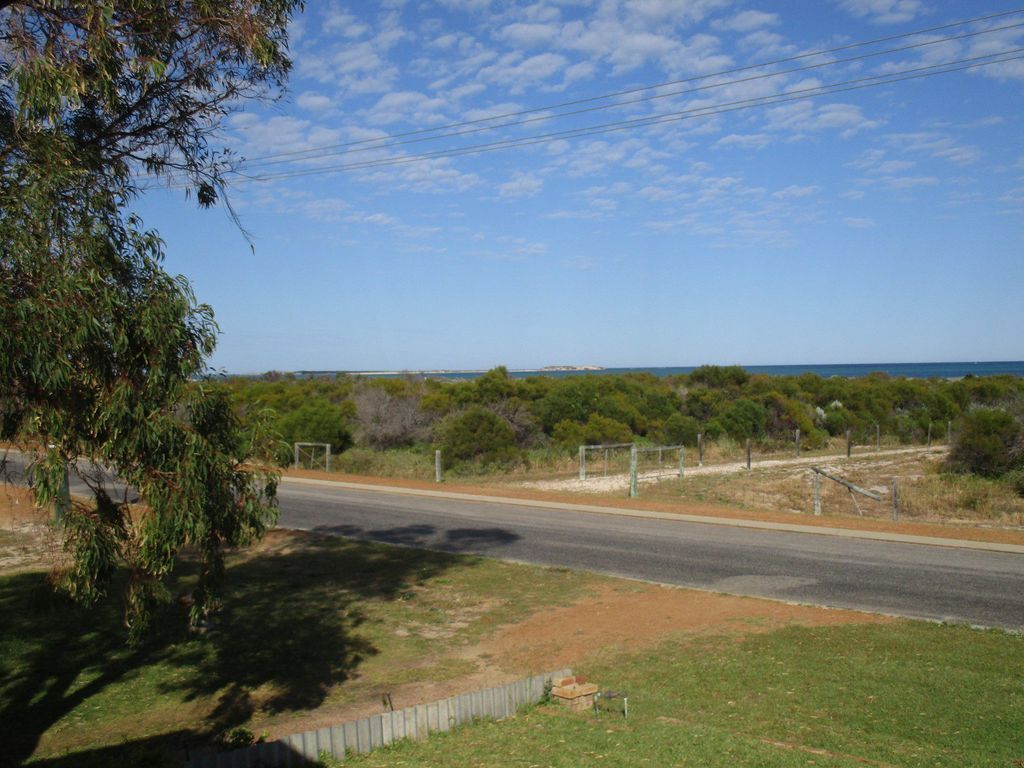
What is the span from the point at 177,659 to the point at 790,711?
663 centimetres

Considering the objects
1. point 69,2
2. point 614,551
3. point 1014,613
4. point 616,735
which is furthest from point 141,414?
point 614,551

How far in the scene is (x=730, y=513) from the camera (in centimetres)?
2097

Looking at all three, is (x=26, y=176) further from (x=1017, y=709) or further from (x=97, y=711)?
(x=1017, y=709)

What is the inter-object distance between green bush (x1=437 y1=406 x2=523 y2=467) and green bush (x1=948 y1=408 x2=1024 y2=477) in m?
15.6

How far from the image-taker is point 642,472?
107 ft

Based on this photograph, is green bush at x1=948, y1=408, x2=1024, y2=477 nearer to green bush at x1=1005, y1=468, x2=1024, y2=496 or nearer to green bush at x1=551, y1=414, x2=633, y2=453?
green bush at x1=1005, y1=468, x2=1024, y2=496

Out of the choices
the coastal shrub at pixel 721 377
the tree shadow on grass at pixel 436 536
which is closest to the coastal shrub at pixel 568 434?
the tree shadow on grass at pixel 436 536

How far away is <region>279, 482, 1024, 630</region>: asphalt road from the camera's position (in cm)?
1230

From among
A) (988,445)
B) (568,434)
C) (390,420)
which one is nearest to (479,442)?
(568,434)

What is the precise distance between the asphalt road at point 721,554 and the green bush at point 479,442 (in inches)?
465

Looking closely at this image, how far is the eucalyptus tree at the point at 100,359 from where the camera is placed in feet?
17.4

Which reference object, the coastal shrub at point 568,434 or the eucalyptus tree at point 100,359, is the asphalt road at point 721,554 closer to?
the eucalyptus tree at point 100,359

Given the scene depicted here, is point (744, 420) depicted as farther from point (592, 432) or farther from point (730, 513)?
point (730, 513)

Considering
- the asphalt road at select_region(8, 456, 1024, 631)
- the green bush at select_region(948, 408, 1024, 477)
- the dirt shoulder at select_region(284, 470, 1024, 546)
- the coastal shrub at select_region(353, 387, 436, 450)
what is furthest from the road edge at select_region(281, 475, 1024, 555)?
the green bush at select_region(948, 408, 1024, 477)
